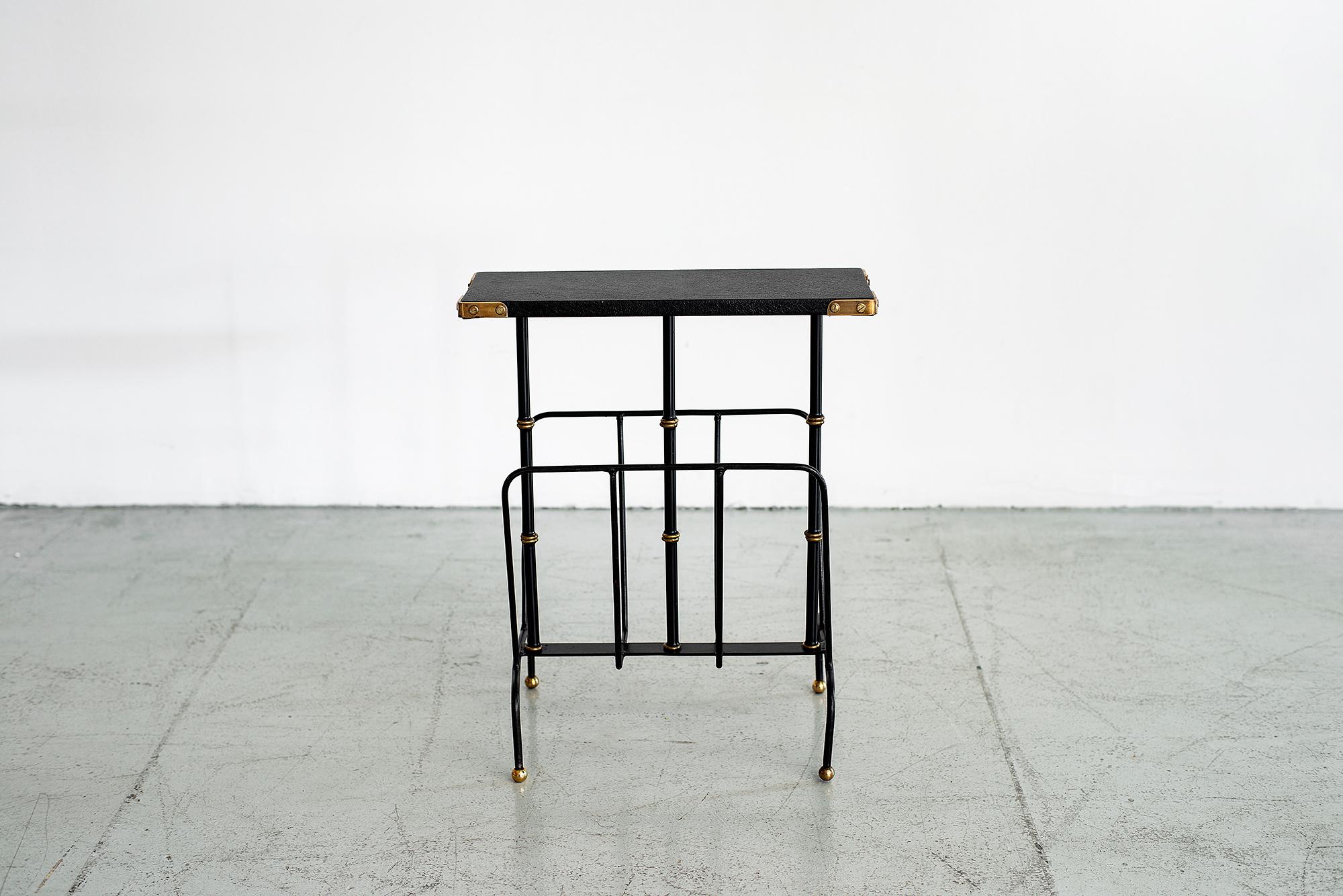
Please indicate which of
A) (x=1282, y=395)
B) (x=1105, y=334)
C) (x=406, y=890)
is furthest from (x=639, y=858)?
(x=1282, y=395)

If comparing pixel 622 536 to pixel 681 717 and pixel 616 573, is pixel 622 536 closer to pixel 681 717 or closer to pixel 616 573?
pixel 616 573

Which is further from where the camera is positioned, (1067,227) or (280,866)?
(1067,227)

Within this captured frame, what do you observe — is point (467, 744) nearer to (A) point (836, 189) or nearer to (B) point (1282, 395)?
(A) point (836, 189)

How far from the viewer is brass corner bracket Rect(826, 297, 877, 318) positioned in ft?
8.87

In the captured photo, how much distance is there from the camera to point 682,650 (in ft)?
9.81

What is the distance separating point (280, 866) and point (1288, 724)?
2.39 m

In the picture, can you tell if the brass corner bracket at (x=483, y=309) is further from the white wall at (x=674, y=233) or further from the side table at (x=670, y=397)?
the white wall at (x=674, y=233)

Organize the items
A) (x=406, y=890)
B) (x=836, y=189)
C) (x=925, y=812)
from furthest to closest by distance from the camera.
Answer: (x=836, y=189), (x=925, y=812), (x=406, y=890)

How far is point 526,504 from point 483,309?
1.61 feet

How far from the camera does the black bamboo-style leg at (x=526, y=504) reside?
2.80m

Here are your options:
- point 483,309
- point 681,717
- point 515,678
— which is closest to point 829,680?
point 681,717

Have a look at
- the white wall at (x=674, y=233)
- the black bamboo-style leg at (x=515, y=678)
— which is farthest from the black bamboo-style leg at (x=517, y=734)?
the white wall at (x=674, y=233)

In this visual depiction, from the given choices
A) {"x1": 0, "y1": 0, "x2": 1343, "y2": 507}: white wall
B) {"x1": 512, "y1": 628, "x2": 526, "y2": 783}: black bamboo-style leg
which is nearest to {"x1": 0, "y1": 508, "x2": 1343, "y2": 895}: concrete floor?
{"x1": 512, "y1": 628, "x2": 526, "y2": 783}: black bamboo-style leg

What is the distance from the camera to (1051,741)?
3.02 meters
